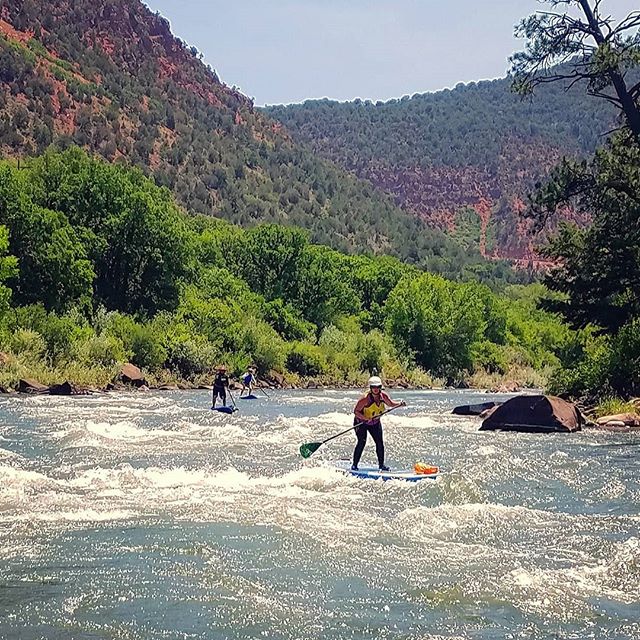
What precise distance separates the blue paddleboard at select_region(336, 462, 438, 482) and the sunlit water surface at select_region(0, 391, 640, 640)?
0.34 m

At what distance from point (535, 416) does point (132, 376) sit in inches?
1021

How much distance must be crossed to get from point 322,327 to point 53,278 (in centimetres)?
2810

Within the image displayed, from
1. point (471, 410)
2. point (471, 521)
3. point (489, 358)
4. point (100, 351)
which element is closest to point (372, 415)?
point (471, 521)

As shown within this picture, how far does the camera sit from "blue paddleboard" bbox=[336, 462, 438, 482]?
56.3 feet

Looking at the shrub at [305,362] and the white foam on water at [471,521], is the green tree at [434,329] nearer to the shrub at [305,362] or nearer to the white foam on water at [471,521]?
the shrub at [305,362]

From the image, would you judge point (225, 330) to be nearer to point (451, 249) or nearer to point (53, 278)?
point (53, 278)

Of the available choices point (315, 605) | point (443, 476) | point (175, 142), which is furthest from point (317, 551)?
point (175, 142)

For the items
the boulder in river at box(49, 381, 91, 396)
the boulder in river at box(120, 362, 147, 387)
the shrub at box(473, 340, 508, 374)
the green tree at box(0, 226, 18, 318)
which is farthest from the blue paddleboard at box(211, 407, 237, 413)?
the shrub at box(473, 340, 508, 374)

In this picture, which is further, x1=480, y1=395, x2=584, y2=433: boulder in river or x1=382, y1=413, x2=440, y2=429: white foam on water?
x1=382, y1=413, x2=440, y2=429: white foam on water

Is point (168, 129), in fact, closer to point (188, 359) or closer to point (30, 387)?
point (188, 359)

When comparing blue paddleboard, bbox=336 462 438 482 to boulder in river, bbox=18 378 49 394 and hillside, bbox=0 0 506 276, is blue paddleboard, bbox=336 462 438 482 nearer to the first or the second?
boulder in river, bbox=18 378 49 394

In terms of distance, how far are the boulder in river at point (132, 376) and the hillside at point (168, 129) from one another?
51384mm

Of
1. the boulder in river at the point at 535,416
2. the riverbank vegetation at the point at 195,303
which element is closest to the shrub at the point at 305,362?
the riverbank vegetation at the point at 195,303

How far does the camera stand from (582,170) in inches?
1249
